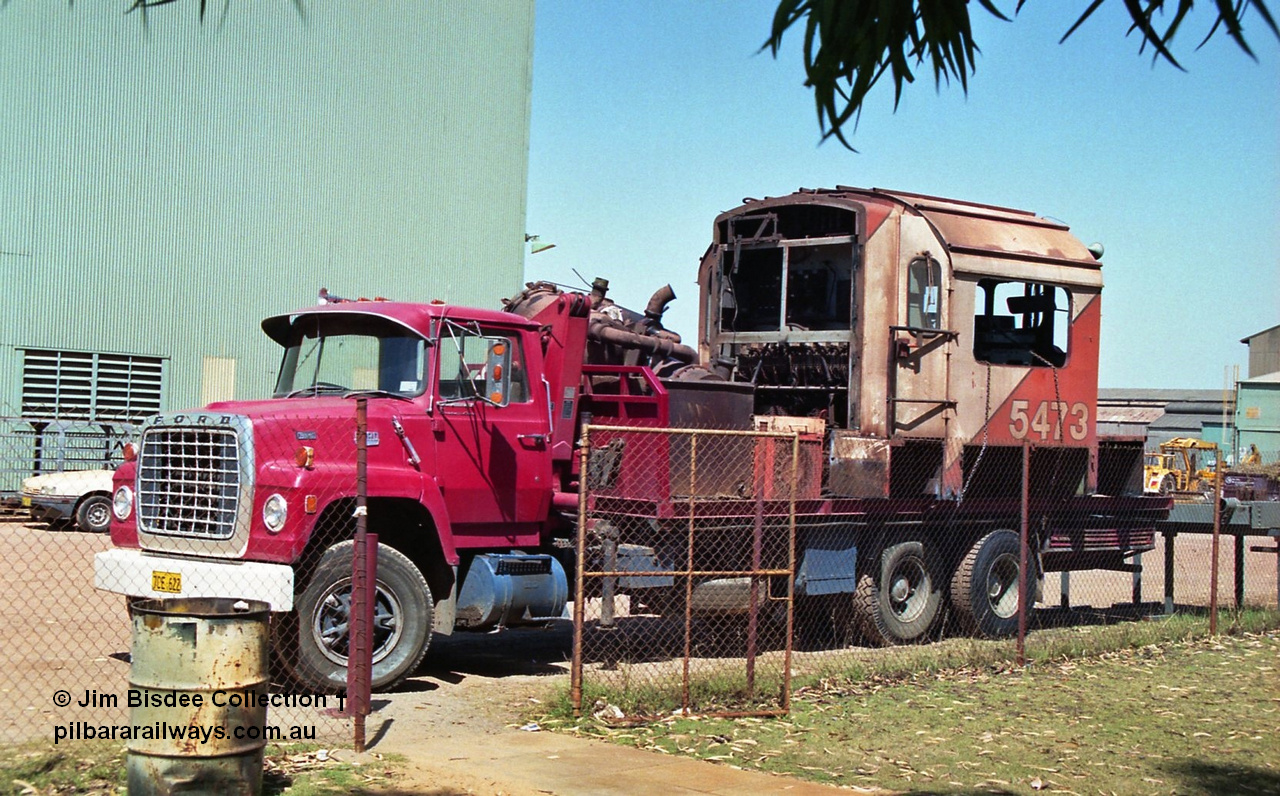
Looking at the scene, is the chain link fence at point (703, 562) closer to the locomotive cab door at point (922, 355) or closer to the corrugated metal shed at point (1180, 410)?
the locomotive cab door at point (922, 355)

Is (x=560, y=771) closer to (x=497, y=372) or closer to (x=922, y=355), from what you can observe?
(x=497, y=372)

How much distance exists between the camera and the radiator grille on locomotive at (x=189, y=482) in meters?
9.87

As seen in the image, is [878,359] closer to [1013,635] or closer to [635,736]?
[1013,635]

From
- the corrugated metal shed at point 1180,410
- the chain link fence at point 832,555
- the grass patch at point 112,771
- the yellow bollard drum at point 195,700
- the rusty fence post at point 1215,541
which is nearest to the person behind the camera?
the yellow bollard drum at point 195,700

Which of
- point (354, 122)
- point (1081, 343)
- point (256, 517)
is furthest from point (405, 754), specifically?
point (354, 122)

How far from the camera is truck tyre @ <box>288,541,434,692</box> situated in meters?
9.86

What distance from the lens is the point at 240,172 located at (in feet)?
104

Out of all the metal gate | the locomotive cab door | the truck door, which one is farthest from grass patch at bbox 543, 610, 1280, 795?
the locomotive cab door

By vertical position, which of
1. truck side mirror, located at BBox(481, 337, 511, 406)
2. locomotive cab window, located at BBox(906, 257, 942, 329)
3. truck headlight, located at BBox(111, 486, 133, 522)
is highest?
locomotive cab window, located at BBox(906, 257, 942, 329)

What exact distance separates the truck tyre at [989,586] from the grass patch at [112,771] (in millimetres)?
8411

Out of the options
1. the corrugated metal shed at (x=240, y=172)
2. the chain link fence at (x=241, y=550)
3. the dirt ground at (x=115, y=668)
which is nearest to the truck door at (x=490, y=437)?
the chain link fence at (x=241, y=550)

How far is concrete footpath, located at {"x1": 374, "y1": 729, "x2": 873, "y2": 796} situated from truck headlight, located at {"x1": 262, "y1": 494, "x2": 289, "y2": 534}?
1.89 metres

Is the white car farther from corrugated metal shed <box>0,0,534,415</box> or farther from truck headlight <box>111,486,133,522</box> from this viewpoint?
truck headlight <box>111,486,133,522</box>

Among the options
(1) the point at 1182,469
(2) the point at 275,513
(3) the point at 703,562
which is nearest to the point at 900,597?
(3) the point at 703,562
